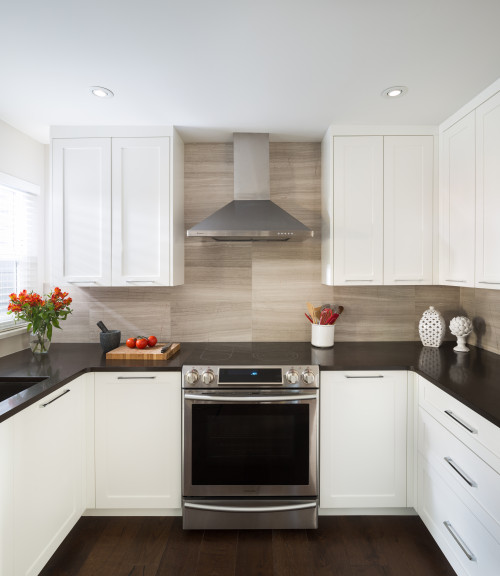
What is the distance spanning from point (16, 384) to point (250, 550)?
4.95ft

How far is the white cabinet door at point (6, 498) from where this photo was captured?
4.76 feet

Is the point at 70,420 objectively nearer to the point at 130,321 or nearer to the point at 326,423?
the point at 130,321

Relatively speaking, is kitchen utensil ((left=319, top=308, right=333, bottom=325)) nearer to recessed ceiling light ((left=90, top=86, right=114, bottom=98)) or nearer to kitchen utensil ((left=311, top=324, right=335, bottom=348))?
kitchen utensil ((left=311, top=324, right=335, bottom=348))

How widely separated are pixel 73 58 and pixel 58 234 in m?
1.15

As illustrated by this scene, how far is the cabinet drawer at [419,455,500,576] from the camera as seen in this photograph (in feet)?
4.73

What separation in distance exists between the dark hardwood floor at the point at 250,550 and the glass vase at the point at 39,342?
1.07m

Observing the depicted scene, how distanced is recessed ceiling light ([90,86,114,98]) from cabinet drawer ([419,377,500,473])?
7.66ft

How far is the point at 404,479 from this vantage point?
2143 mm

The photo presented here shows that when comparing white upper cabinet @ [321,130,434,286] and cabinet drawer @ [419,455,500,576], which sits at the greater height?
white upper cabinet @ [321,130,434,286]

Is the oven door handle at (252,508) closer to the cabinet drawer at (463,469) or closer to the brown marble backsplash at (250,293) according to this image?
A: the cabinet drawer at (463,469)

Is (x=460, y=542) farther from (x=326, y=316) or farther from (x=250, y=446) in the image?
(x=326, y=316)

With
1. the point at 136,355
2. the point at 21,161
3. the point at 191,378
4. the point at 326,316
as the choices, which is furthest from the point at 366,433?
the point at 21,161

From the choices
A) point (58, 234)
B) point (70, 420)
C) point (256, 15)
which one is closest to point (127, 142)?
point (58, 234)

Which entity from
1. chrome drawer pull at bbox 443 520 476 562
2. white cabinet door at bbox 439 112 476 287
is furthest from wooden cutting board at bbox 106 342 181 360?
white cabinet door at bbox 439 112 476 287
